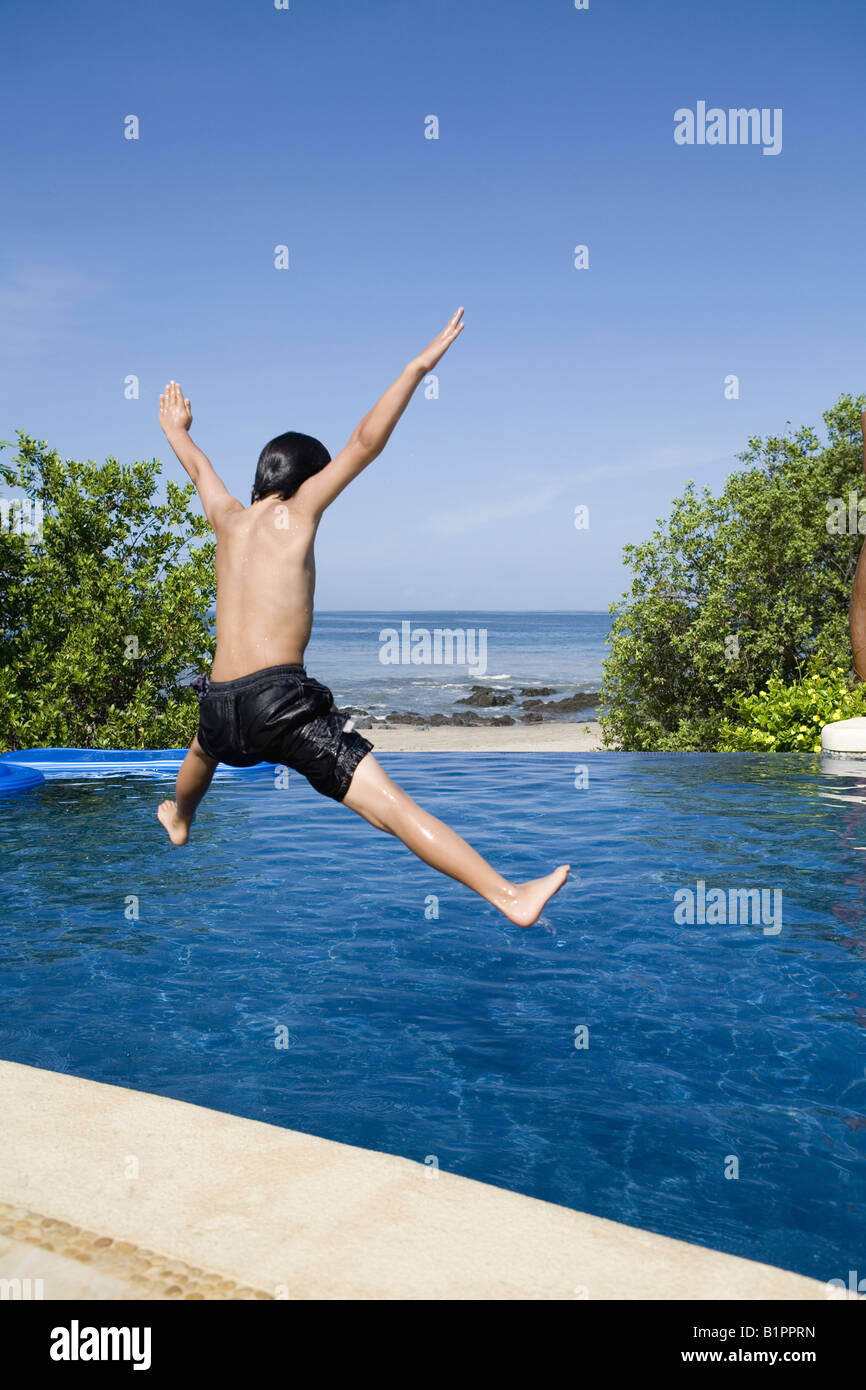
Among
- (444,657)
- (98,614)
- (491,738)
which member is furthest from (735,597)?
(444,657)

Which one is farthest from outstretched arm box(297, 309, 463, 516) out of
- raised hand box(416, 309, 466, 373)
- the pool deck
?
the pool deck

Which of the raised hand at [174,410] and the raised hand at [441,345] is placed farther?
the raised hand at [174,410]

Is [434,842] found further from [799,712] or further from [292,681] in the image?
[799,712]

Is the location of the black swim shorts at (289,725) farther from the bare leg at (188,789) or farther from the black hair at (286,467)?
the black hair at (286,467)

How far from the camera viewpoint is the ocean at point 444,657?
52875mm

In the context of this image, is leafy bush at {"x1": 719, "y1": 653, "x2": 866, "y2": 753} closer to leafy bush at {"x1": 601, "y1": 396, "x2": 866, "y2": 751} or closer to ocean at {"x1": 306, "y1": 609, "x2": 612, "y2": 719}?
leafy bush at {"x1": 601, "y1": 396, "x2": 866, "y2": 751}

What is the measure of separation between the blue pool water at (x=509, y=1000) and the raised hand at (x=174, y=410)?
2889 mm

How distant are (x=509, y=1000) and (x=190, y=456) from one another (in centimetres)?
332

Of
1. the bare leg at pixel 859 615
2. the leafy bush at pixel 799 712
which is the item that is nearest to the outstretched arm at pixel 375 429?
the bare leg at pixel 859 615

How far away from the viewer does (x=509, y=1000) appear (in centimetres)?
571

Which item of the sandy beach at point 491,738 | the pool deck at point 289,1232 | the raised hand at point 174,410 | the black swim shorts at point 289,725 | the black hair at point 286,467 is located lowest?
the sandy beach at point 491,738
